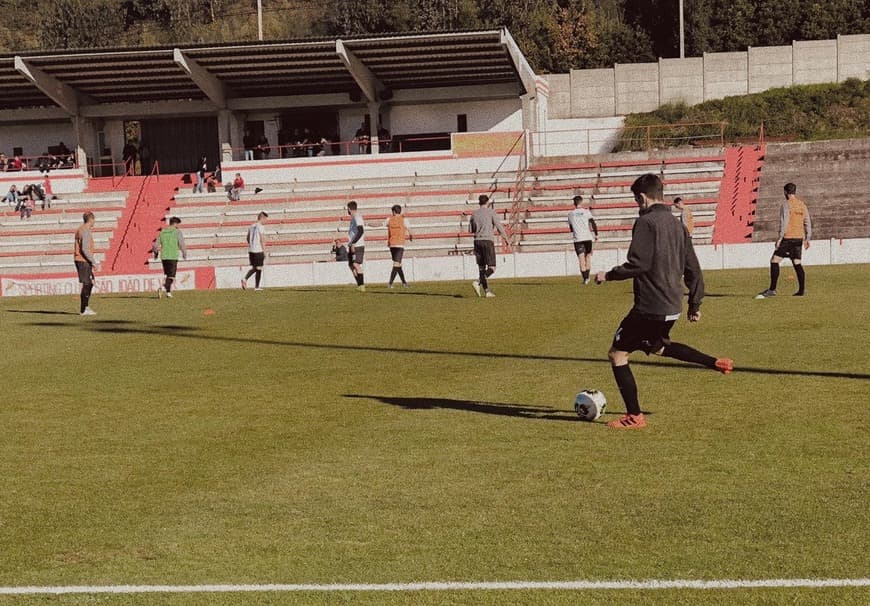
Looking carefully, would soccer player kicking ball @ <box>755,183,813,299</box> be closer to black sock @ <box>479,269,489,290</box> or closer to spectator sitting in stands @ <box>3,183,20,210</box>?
black sock @ <box>479,269,489,290</box>

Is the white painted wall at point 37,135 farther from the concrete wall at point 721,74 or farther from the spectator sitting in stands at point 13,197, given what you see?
the concrete wall at point 721,74

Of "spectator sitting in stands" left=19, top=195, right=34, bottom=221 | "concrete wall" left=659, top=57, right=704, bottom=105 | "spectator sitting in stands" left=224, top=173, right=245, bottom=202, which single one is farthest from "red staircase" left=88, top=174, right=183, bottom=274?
"concrete wall" left=659, top=57, right=704, bottom=105

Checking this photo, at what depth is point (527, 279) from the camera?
30.7 m

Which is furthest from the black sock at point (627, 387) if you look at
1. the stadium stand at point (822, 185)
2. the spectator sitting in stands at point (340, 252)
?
the stadium stand at point (822, 185)

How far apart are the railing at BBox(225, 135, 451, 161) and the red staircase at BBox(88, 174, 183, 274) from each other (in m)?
3.49

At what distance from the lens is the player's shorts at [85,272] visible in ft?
73.0

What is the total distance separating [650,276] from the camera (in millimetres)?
8812

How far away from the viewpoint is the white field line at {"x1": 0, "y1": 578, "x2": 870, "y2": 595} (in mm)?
5250

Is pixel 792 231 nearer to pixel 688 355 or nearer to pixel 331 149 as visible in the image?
pixel 688 355

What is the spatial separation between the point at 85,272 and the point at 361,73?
2343 cm

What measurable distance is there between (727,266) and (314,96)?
70.1 feet

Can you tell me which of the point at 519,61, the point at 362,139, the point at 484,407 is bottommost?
the point at 484,407

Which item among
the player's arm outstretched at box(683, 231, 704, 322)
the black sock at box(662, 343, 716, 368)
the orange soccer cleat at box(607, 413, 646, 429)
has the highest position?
the player's arm outstretched at box(683, 231, 704, 322)

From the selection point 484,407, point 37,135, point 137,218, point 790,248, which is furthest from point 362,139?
point 484,407
